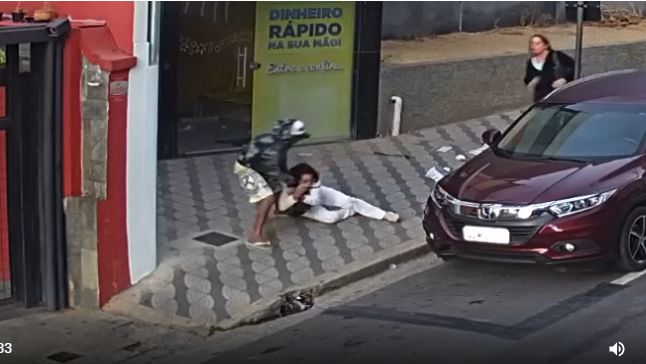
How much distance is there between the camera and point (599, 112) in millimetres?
9844

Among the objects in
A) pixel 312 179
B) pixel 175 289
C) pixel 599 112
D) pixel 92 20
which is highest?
pixel 92 20

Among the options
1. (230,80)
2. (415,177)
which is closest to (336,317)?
(415,177)

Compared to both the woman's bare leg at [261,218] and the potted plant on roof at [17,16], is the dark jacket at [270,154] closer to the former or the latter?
the woman's bare leg at [261,218]

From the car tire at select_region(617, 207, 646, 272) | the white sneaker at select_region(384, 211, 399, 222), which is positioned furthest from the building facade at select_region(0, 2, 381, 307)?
the car tire at select_region(617, 207, 646, 272)

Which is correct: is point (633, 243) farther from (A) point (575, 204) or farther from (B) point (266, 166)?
(B) point (266, 166)

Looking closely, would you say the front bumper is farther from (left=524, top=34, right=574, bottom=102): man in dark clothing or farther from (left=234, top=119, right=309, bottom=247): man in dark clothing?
(left=524, top=34, right=574, bottom=102): man in dark clothing

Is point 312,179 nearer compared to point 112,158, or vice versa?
point 112,158

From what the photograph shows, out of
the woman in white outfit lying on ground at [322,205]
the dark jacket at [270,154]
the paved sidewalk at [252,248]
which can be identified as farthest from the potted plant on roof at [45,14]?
the woman in white outfit lying on ground at [322,205]

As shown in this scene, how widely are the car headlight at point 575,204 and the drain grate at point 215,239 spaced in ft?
10.4

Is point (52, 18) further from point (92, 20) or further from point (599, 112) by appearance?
point (599, 112)

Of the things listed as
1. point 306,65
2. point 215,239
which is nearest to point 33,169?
point 215,239

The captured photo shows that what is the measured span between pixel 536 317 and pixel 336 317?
1.55 m

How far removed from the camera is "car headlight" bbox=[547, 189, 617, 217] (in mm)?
8617

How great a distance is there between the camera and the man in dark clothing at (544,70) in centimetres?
1299
